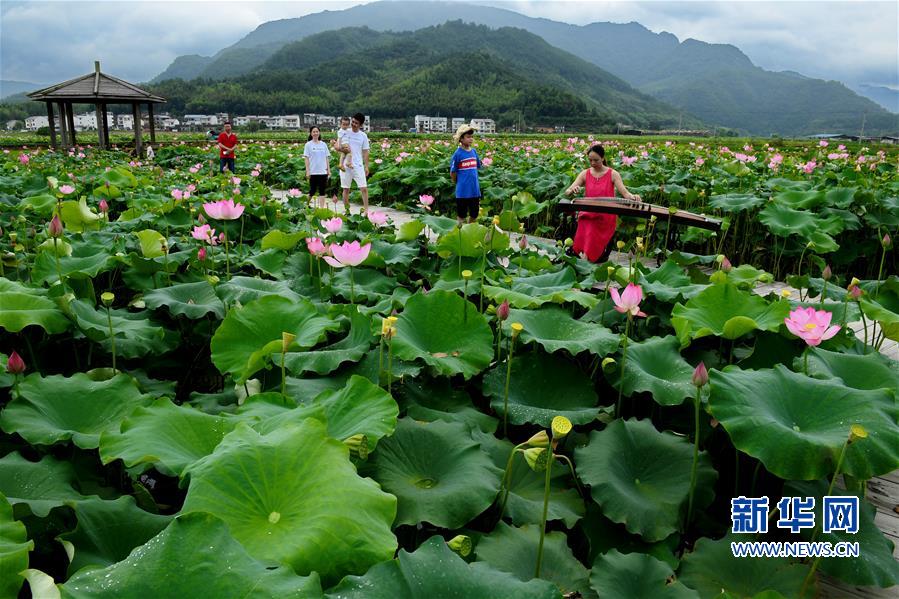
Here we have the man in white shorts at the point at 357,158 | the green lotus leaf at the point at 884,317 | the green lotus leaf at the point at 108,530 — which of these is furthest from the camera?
the man in white shorts at the point at 357,158

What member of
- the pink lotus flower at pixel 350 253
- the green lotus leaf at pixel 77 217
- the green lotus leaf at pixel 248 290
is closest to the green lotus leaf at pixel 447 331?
the pink lotus flower at pixel 350 253

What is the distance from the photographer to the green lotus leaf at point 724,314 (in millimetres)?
2205

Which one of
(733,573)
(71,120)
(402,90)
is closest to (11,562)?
(733,573)

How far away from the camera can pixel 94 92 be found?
16641mm

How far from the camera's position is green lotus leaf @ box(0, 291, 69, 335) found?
1982mm

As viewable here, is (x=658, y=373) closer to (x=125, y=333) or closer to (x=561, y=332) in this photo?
(x=561, y=332)

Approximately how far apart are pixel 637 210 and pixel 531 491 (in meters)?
3.18

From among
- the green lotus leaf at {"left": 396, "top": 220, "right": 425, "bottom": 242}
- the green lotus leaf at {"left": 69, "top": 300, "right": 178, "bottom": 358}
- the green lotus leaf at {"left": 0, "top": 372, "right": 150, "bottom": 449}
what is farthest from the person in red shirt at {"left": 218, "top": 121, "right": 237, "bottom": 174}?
the green lotus leaf at {"left": 0, "top": 372, "right": 150, "bottom": 449}

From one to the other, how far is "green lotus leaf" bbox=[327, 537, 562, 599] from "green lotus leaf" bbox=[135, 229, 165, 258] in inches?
91.4

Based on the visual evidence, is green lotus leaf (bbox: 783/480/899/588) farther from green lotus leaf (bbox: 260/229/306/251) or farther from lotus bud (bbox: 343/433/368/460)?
green lotus leaf (bbox: 260/229/306/251)

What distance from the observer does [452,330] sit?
218 centimetres

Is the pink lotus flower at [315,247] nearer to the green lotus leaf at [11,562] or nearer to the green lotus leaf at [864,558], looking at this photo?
the green lotus leaf at [11,562]

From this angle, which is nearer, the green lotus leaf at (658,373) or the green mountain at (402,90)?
the green lotus leaf at (658,373)

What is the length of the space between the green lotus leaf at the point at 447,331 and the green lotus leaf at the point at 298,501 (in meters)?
0.82
